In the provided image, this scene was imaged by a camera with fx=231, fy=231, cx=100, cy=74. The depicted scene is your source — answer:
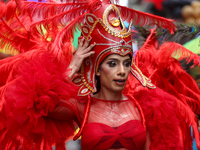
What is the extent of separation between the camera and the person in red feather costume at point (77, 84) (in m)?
1.48

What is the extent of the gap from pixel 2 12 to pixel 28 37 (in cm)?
27

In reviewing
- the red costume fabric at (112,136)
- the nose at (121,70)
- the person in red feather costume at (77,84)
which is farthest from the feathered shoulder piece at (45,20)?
the red costume fabric at (112,136)

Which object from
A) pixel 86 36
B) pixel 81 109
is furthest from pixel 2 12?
pixel 81 109

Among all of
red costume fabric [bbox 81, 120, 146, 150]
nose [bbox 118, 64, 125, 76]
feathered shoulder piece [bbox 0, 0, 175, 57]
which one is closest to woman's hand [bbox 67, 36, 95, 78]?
feathered shoulder piece [bbox 0, 0, 175, 57]

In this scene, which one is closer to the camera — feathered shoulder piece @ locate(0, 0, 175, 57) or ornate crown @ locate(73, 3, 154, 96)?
ornate crown @ locate(73, 3, 154, 96)

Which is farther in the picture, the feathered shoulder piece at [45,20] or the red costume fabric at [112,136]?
the feathered shoulder piece at [45,20]

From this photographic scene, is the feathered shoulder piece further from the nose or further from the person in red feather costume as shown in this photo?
the nose

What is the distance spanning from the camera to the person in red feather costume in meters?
1.48

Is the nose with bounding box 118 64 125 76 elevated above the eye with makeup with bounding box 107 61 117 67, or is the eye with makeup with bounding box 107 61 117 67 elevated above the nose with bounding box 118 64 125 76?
the eye with makeup with bounding box 107 61 117 67

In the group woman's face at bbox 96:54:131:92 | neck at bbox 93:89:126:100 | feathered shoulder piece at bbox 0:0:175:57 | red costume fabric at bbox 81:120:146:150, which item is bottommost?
red costume fabric at bbox 81:120:146:150

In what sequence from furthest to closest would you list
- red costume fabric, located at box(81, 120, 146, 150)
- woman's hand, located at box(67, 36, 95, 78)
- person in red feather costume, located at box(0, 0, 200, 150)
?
1. woman's hand, located at box(67, 36, 95, 78)
2. red costume fabric, located at box(81, 120, 146, 150)
3. person in red feather costume, located at box(0, 0, 200, 150)

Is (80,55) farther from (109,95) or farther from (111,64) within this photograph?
(109,95)

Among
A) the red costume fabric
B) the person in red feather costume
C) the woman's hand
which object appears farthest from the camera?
the woman's hand

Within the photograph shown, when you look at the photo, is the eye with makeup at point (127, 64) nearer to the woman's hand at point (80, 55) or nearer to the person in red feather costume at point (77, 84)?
the person in red feather costume at point (77, 84)
